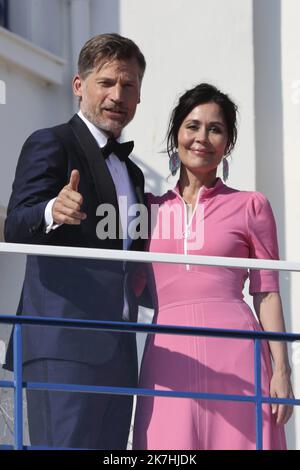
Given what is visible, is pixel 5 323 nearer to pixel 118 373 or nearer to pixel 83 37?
pixel 118 373

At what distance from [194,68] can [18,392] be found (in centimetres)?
352

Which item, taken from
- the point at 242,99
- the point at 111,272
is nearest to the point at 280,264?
the point at 111,272

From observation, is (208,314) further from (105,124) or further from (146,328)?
(105,124)

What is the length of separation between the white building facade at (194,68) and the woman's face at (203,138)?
2.38 meters

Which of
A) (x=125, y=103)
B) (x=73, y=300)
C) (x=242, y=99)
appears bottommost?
(x=73, y=300)

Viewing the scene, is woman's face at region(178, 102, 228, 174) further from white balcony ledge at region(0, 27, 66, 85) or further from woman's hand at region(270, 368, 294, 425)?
white balcony ledge at region(0, 27, 66, 85)

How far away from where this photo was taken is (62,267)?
8219mm

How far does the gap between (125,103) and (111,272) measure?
64 centimetres

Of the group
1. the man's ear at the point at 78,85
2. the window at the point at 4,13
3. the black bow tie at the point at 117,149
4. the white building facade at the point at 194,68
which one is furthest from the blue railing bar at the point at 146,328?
the window at the point at 4,13

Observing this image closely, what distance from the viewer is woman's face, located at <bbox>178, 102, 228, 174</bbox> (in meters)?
8.52

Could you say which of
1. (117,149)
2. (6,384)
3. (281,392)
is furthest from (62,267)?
(281,392)

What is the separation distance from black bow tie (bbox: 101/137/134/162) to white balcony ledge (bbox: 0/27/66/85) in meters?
2.27

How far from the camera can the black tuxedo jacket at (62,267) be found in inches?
321
